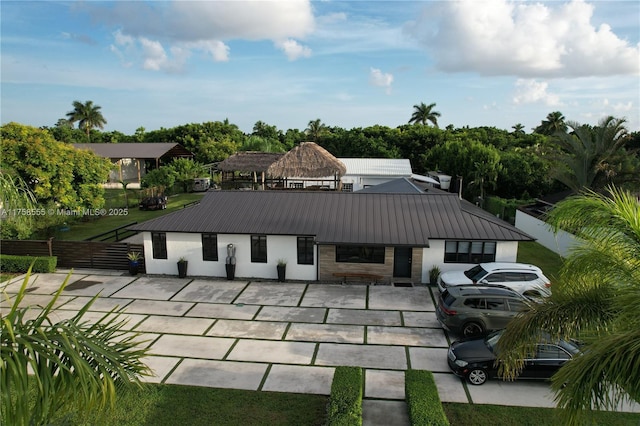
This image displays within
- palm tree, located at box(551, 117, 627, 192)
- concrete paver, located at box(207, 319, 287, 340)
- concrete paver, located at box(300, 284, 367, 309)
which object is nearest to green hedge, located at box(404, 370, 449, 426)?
concrete paver, located at box(207, 319, 287, 340)

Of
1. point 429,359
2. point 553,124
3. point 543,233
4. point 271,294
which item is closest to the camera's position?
point 429,359

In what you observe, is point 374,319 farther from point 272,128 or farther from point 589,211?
point 272,128

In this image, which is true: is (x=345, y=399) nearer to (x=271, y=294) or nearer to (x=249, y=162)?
(x=271, y=294)

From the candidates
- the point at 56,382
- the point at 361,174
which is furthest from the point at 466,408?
Answer: the point at 361,174

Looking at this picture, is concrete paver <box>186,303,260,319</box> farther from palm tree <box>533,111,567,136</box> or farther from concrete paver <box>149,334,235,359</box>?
palm tree <box>533,111,567,136</box>

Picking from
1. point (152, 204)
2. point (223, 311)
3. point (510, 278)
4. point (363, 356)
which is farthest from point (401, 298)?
point (152, 204)
